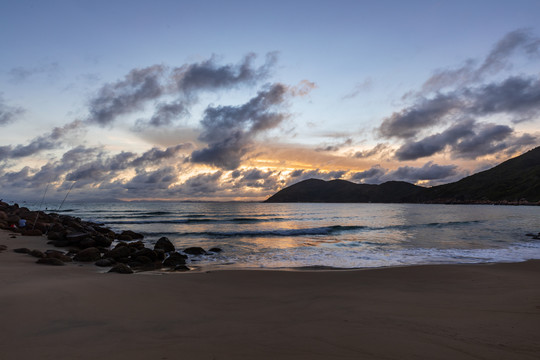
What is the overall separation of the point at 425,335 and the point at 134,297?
601 centimetres

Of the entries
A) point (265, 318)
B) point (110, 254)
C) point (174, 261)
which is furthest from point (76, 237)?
point (265, 318)

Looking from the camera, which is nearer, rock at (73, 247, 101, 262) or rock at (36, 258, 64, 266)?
rock at (36, 258, 64, 266)

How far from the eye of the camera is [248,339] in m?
4.49

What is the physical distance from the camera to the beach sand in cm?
412

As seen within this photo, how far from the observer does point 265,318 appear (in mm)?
5551

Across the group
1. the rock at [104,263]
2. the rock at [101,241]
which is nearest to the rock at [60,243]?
the rock at [101,241]

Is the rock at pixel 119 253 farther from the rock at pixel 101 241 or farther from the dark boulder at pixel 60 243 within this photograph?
the dark boulder at pixel 60 243

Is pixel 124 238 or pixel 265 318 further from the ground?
pixel 265 318

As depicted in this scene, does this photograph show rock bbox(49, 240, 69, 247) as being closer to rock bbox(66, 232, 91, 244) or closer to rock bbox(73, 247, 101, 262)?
rock bbox(66, 232, 91, 244)

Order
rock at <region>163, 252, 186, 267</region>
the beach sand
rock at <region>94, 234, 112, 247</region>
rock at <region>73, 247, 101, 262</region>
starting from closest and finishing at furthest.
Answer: the beach sand, rock at <region>73, 247, 101, 262</region>, rock at <region>163, 252, 186, 267</region>, rock at <region>94, 234, 112, 247</region>

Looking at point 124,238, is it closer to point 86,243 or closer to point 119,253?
point 86,243

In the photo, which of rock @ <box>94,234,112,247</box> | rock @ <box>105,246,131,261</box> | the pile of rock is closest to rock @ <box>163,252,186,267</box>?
the pile of rock

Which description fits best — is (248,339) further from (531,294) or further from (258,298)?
(531,294)

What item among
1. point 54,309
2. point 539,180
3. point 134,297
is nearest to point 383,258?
point 134,297
